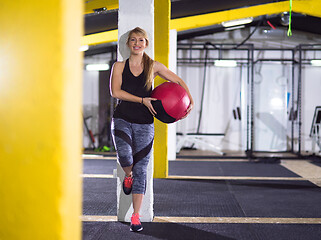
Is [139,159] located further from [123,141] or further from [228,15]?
[228,15]

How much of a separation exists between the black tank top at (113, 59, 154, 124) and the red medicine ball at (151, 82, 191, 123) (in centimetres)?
18

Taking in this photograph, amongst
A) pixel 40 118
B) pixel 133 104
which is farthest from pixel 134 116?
pixel 40 118

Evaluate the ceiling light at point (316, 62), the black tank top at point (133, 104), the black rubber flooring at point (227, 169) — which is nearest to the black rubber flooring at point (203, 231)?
the black tank top at point (133, 104)

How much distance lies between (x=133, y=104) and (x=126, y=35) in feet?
2.17

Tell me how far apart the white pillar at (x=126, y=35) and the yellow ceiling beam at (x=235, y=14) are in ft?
15.1

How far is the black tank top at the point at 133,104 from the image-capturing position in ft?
8.96

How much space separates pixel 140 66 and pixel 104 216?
136 centimetres

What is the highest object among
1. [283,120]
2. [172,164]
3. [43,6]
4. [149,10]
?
[149,10]

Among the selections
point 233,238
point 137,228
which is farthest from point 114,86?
point 233,238

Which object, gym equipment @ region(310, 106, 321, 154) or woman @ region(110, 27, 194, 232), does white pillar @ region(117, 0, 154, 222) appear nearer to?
woman @ region(110, 27, 194, 232)

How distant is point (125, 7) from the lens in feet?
10.0

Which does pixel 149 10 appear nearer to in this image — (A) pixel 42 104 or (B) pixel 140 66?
(B) pixel 140 66

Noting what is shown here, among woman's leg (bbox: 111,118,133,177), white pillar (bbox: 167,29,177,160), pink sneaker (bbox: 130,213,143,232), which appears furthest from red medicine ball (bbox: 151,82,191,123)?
white pillar (bbox: 167,29,177,160)

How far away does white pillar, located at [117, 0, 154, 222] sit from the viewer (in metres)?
3.01
